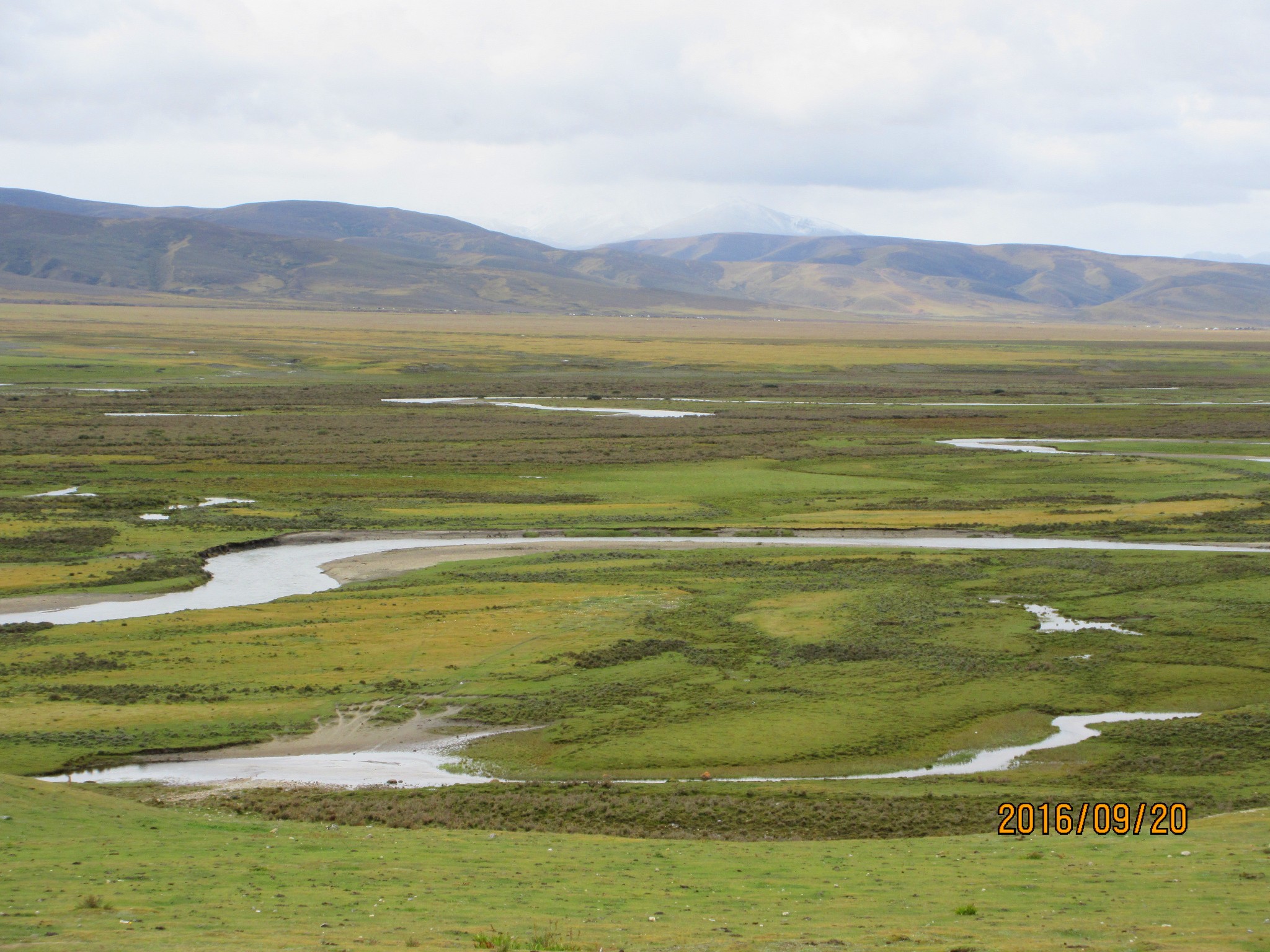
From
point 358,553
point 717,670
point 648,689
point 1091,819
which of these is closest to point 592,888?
point 1091,819

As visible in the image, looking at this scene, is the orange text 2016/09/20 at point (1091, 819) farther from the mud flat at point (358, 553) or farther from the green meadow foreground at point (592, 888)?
the mud flat at point (358, 553)

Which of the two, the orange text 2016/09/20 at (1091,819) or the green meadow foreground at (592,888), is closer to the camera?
the green meadow foreground at (592,888)

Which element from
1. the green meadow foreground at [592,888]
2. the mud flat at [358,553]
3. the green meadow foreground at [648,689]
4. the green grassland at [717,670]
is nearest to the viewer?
the green meadow foreground at [592,888]

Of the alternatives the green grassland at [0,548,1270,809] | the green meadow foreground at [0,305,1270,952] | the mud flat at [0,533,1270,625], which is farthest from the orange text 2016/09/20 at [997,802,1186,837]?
the mud flat at [0,533,1270,625]

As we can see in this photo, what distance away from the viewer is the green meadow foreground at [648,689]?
15258mm

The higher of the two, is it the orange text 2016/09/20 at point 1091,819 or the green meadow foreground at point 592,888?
the green meadow foreground at point 592,888

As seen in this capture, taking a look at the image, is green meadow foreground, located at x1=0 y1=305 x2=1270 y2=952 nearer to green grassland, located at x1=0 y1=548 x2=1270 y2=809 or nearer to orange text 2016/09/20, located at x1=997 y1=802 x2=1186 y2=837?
green grassland, located at x1=0 y1=548 x2=1270 y2=809

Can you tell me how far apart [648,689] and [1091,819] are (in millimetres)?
12185

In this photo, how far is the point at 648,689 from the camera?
3005cm

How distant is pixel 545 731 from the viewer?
2727 centimetres

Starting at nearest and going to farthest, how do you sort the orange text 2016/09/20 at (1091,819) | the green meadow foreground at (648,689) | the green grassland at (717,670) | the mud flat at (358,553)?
the green meadow foreground at (648,689)
the orange text 2016/09/20 at (1091,819)
the green grassland at (717,670)
the mud flat at (358,553)

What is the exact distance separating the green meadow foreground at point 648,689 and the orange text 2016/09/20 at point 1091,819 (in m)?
0.56

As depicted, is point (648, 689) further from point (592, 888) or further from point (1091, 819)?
point (592, 888)

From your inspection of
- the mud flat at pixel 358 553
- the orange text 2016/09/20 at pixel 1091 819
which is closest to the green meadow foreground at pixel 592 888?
the orange text 2016/09/20 at pixel 1091 819
